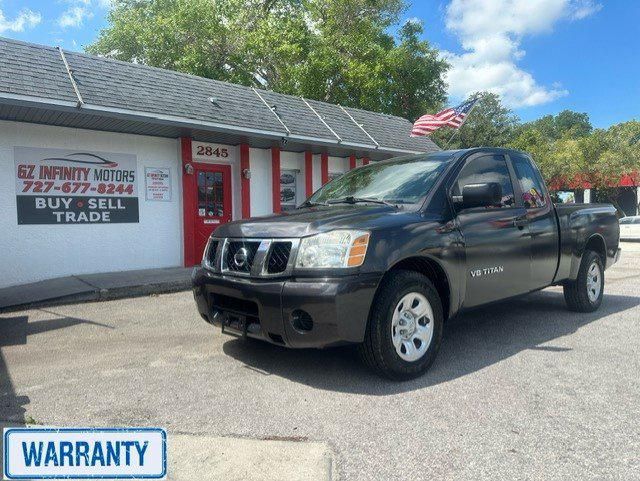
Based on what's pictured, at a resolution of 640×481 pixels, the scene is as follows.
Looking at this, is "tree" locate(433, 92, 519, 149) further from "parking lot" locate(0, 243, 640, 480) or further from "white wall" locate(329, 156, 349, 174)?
"parking lot" locate(0, 243, 640, 480)

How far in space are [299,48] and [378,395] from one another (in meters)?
21.1

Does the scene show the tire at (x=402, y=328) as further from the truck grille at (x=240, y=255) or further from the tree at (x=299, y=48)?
the tree at (x=299, y=48)

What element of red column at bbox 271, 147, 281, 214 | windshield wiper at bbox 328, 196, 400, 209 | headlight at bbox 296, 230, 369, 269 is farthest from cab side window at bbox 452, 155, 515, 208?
red column at bbox 271, 147, 281, 214

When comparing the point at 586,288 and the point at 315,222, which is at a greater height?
the point at 315,222

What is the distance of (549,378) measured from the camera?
3.79m

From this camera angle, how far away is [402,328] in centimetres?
373

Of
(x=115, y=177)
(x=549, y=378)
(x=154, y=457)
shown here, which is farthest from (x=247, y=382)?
(x=115, y=177)

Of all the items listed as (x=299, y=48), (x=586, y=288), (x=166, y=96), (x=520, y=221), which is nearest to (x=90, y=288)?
(x=166, y=96)

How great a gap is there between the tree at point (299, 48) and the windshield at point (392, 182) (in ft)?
58.0

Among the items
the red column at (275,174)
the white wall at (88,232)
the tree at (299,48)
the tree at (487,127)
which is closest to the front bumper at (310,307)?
the white wall at (88,232)

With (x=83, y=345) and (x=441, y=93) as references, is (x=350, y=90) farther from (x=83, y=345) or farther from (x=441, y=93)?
(x=83, y=345)

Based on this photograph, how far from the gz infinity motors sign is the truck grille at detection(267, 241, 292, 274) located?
6733 mm

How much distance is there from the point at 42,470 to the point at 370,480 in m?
1.45

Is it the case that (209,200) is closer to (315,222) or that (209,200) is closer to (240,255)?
(240,255)
